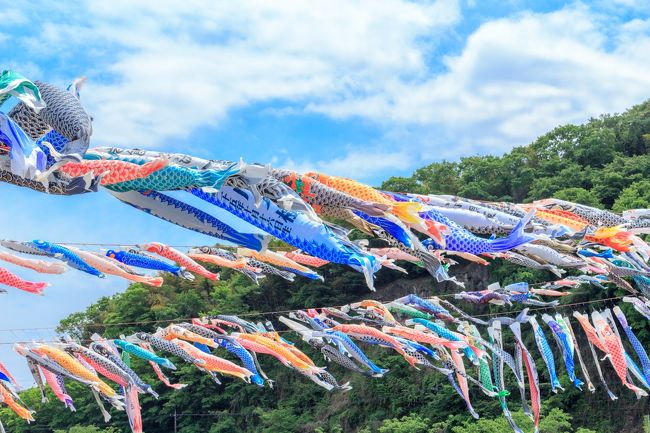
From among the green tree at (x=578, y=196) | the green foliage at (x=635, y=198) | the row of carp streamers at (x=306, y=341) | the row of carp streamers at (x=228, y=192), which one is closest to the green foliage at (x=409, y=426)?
the row of carp streamers at (x=306, y=341)

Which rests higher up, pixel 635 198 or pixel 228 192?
pixel 635 198

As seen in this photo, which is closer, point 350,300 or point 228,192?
point 228,192

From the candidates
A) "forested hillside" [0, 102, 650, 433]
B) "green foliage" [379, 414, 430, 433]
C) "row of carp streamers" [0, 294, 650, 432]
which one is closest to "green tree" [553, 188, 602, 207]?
"forested hillside" [0, 102, 650, 433]

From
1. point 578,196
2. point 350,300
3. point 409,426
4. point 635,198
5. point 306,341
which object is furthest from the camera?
point 350,300

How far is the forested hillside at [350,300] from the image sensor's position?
28.6m

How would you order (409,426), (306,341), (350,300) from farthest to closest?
(350,300) → (409,426) → (306,341)

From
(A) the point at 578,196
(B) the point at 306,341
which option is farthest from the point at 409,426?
(A) the point at 578,196

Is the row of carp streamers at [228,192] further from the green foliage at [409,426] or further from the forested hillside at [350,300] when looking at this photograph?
the forested hillside at [350,300]

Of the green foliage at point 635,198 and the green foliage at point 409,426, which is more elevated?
the green foliage at point 635,198

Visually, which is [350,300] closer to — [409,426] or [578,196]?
[578,196]

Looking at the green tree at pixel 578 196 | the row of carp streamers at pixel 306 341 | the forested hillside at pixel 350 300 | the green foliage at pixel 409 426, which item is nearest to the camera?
the row of carp streamers at pixel 306 341

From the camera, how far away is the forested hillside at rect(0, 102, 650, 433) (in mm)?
28562

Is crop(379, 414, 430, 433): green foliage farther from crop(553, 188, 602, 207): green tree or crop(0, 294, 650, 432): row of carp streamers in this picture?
crop(553, 188, 602, 207): green tree

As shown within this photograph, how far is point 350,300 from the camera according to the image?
3309cm
